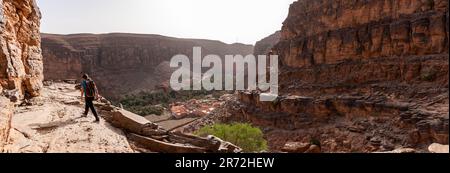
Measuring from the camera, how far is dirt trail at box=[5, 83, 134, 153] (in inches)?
333

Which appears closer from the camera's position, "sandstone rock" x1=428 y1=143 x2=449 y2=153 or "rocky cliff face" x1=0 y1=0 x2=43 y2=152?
"sandstone rock" x1=428 y1=143 x2=449 y2=153

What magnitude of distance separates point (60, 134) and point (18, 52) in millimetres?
5537

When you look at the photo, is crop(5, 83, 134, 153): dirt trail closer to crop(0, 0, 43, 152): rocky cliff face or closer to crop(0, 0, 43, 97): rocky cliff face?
crop(0, 0, 43, 152): rocky cliff face

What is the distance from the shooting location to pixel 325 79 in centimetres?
3697

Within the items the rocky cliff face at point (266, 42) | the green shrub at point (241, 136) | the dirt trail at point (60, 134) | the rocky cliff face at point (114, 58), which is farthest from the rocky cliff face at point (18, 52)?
the rocky cliff face at point (266, 42)

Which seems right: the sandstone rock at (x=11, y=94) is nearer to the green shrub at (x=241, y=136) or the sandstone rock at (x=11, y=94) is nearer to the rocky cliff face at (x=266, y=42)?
the green shrub at (x=241, y=136)

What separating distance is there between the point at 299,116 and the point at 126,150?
26599 mm

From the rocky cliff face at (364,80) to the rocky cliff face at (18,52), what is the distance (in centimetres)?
1966

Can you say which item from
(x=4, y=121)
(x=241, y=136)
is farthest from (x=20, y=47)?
(x=241, y=136)

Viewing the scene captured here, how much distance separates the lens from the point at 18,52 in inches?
522

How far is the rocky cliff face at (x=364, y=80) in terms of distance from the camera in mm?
24781

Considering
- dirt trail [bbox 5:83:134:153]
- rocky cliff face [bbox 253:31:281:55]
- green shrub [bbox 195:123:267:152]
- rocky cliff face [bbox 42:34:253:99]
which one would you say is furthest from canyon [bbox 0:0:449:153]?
rocky cliff face [bbox 253:31:281:55]
